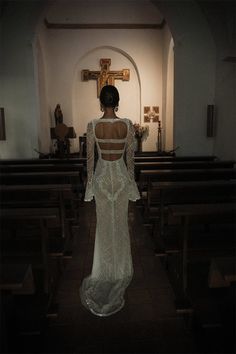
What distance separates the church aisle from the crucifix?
848 cm

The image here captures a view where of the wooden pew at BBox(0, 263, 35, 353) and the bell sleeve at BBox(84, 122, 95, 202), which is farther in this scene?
the bell sleeve at BBox(84, 122, 95, 202)

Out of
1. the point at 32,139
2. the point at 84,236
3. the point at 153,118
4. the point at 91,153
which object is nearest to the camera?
the point at 91,153

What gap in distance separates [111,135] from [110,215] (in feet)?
2.48

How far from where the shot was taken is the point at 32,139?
7883 millimetres

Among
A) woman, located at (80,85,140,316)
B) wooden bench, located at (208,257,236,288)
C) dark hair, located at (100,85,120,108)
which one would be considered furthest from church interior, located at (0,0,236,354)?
dark hair, located at (100,85,120,108)

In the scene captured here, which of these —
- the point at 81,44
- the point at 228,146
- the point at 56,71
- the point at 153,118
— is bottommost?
the point at 228,146

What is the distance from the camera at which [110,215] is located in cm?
308

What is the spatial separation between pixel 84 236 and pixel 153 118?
24.6ft

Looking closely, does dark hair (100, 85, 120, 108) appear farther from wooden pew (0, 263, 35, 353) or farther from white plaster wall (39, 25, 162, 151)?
white plaster wall (39, 25, 162, 151)

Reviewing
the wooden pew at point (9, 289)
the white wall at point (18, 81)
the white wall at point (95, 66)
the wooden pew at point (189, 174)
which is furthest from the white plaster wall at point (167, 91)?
the wooden pew at point (9, 289)

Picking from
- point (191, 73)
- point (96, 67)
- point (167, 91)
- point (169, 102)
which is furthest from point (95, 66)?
point (191, 73)

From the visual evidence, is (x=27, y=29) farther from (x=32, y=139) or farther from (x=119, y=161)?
(x=119, y=161)

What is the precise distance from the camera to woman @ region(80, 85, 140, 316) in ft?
9.60

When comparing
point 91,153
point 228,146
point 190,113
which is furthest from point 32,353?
point 190,113
